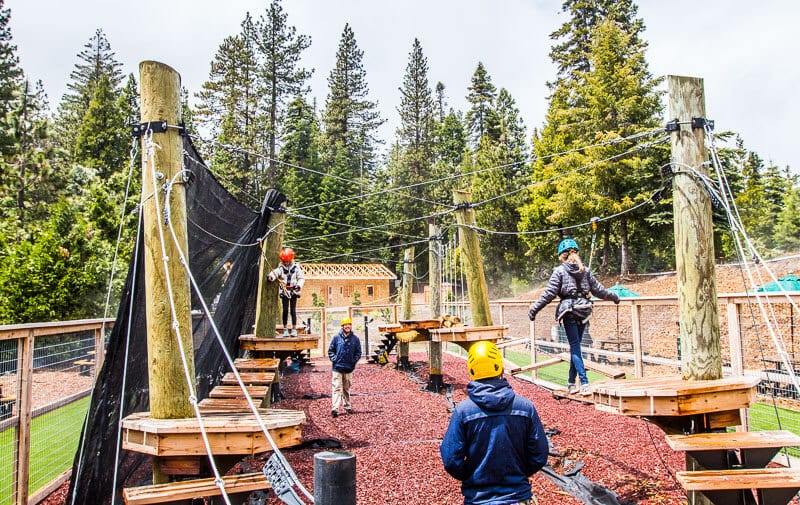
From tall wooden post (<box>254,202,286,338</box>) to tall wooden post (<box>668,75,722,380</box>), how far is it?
5722 millimetres

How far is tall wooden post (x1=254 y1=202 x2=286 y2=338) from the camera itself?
816 centimetres

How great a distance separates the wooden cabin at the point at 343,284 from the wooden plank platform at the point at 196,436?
Answer: 29804mm

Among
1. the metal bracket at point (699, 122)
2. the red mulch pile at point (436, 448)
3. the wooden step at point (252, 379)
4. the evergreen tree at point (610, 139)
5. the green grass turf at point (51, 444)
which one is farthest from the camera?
the evergreen tree at point (610, 139)

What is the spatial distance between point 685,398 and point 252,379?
484 centimetres

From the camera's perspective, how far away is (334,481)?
2273 mm

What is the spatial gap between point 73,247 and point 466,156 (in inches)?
1253

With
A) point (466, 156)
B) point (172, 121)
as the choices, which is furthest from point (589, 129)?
point (172, 121)

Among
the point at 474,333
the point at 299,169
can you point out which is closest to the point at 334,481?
the point at 474,333

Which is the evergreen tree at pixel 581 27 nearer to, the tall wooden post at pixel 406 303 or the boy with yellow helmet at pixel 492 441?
the tall wooden post at pixel 406 303

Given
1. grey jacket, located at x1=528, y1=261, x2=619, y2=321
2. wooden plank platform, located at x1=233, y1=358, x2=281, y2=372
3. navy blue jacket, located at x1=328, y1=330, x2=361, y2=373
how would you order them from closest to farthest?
grey jacket, located at x1=528, y1=261, x2=619, y2=321 < wooden plank platform, located at x1=233, y1=358, x2=281, y2=372 < navy blue jacket, located at x1=328, y1=330, x2=361, y2=373

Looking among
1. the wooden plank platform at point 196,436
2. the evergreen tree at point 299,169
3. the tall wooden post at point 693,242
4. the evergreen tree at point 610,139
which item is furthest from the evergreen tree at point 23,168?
the evergreen tree at point 610,139

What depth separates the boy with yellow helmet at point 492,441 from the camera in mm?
2941

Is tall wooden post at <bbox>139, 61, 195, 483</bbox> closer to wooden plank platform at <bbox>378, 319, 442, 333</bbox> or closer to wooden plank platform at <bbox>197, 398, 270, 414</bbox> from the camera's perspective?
wooden plank platform at <bbox>197, 398, 270, 414</bbox>

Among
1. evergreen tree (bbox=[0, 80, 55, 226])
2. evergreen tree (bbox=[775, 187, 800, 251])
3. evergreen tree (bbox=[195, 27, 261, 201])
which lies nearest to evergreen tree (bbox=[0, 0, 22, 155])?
evergreen tree (bbox=[0, 80, 55, 226])
